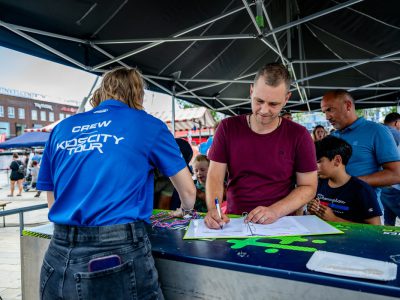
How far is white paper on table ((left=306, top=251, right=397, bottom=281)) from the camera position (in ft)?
2.69

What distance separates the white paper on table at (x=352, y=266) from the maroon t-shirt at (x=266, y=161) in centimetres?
69

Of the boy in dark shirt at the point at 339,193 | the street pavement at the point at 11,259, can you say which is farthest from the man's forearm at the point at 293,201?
the street pavement at the point at 11,259

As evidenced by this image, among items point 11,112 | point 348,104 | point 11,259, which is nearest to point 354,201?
point 348,104

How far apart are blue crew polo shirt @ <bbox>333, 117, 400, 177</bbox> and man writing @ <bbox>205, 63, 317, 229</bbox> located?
100 cm

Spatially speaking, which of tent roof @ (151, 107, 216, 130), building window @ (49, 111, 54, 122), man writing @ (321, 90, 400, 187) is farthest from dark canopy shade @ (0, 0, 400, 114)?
building window @ (49, 111, 54, 122)

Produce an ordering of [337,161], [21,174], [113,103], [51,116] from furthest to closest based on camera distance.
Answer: [51,116], [21,174], [337,161], [113,103]

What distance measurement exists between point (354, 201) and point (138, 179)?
1.40 m

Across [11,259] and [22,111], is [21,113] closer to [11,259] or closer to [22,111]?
[22,111]

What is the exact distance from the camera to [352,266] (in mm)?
878

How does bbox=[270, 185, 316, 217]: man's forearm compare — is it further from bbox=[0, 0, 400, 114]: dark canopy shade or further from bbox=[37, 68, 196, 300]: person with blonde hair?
bbox=[0, 0, 400, 114]: dark canopy shade

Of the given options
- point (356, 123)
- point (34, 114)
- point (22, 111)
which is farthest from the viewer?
point (34, 114)

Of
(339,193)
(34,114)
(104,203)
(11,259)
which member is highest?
(34,114)

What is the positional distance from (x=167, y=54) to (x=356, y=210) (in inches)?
132

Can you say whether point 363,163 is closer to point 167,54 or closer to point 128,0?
point 128,0
